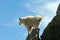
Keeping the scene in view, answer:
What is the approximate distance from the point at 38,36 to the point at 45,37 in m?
3.13

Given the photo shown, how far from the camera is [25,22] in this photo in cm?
2919

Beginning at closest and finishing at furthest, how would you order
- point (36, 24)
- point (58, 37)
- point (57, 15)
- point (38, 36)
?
point (58, 37)
point (57, 15)
point (38, 36)
point (36, 24)

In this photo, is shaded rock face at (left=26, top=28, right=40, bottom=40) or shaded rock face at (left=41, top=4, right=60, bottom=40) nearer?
shaded rock face at (left=41, top=4, right=60, bottom=40)

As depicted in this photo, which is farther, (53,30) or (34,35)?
(34,35)

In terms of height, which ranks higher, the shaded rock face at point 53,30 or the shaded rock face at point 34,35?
the shaded rock face at point 34,35

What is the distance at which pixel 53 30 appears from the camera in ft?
65.9

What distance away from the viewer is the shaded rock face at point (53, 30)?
19719mm

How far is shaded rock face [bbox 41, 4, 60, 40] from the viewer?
64.7 feet

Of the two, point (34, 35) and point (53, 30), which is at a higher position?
point (34, 35)

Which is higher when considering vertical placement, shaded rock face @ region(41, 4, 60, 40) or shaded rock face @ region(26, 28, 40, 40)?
shaded rock face @ region(26, 28, 40, 40)

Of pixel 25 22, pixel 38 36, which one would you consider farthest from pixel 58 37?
pixel 25 22

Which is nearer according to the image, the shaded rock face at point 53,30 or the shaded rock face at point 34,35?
the shaded rock face at point 53,30

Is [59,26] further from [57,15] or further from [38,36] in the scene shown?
[38,36]

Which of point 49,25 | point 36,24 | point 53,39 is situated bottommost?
point 53,39
